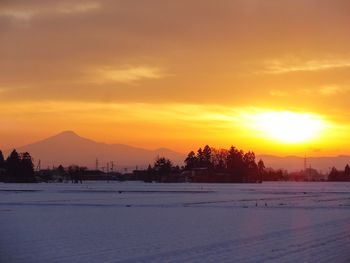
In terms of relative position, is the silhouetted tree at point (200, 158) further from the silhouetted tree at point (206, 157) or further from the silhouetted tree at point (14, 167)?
the silhouetted tree at point (14, 167)

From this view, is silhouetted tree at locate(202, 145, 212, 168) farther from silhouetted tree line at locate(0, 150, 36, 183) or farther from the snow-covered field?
the snow-covered field

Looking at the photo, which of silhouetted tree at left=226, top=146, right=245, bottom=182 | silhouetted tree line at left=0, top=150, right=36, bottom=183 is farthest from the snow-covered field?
silhouetted tree at left=226, top=146, right=245, bottom=182

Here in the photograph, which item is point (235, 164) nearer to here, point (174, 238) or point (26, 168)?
point (26, 168)

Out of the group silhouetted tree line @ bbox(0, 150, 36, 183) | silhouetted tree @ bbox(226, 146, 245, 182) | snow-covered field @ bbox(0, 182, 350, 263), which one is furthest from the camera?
silhouetted tree @ bbox(226, 146, 245, 182)

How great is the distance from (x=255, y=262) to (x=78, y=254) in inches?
150

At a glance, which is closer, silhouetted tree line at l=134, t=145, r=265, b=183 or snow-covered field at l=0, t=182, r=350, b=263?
snow-covered field at l=0, t=182, r=350, b=263

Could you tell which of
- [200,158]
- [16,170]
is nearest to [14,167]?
[16,170]

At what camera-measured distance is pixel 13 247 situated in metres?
13.6

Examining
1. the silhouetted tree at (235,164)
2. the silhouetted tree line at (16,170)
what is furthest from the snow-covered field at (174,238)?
the silhouetted tree at (235,164)

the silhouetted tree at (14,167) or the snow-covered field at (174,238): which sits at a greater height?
the silhouetted tree at (14,167)

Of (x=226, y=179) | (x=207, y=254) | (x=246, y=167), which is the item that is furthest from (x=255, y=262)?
(x=246, y=167)

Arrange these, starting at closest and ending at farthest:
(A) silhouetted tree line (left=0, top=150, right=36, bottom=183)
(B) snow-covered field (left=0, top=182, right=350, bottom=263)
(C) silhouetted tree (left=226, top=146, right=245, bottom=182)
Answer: (B) snow-covered field (left=0, top=182, right=350, bottom=263) < (A) silhouetted tree line (left=0, top=150, right=36, bottom=183) < (C) silhouetted tree (left=226, top=146, right=245, bottom=182)

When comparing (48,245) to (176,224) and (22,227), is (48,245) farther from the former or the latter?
(176,224)

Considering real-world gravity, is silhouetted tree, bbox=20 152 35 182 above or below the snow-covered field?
above
